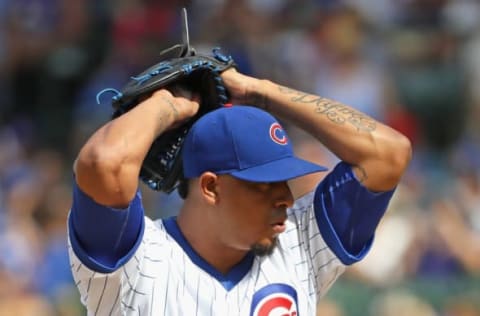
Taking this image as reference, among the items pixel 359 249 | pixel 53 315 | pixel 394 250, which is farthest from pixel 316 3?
pixel 359 249

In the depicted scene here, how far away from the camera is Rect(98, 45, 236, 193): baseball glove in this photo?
3008mm

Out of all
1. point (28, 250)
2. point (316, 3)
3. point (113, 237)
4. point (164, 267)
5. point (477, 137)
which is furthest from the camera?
point (316, 3)

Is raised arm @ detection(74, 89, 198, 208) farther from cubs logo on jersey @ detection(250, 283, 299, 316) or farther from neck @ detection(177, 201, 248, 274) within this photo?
Result: cubs logo on jersey @ detection(250, 283, 299, 316)

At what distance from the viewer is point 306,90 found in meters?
6.89

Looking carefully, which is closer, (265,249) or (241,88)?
(265,249)

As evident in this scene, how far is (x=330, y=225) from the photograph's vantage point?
308 centimetres

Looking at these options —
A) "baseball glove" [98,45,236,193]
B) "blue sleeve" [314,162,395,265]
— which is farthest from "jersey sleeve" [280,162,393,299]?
"baseball glove" [98,45,236,193]

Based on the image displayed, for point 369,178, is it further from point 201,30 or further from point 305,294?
point 201,30

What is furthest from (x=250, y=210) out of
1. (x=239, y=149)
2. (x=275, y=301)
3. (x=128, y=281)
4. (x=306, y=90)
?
(x=306, y=90)

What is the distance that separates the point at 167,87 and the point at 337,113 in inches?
19.4

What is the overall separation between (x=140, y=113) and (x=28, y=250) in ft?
11.9

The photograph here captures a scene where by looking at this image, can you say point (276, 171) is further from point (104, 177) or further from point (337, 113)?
point (104, 177)

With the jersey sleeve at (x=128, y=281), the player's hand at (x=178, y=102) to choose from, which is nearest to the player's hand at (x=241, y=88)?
the player's hand at (x=178, y=102)

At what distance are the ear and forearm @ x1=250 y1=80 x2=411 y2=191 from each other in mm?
349
